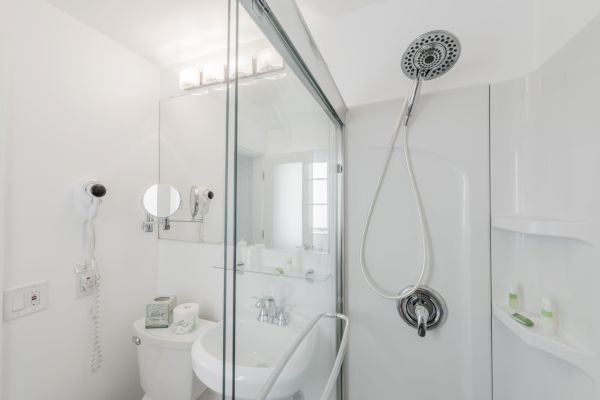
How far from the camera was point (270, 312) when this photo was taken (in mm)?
614

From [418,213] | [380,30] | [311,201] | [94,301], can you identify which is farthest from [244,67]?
[94,301]

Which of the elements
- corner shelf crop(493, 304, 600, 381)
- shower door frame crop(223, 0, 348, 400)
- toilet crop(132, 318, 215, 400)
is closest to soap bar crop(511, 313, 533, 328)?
corner shelf crop(493, 304, 600, 381)

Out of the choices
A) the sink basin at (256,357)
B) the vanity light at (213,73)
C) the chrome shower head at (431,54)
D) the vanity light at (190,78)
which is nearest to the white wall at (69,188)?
the vanity light at (190,78)

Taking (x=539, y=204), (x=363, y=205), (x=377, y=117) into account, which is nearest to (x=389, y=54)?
(x=377, y=117)

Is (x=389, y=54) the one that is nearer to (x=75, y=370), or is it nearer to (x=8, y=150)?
(x=8, y=150)

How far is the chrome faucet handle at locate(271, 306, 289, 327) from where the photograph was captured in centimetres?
63

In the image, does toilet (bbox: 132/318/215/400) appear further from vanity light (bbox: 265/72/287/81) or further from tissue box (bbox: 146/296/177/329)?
vanity light (bbox: 265/72/287/81)

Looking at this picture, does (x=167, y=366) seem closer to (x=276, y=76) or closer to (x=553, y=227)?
(x=276, y=76)

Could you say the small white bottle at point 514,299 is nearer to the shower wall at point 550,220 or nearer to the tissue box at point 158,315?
the shower wall at point 550,220

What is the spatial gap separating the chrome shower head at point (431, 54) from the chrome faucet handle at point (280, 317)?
903mm

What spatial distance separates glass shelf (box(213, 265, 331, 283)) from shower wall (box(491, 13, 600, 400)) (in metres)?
0.64

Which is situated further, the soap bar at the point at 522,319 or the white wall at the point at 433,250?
the white wall at the point at 433,250

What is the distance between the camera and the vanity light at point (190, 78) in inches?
59.7

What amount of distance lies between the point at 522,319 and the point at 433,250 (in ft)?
1.04
